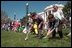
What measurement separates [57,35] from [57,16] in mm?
1683

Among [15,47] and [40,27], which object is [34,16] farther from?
[15,47]

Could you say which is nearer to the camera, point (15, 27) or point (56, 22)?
point (56, 22)

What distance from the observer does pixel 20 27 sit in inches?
1188

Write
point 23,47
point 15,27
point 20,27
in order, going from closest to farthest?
point 23,47 < point 20,27 < point 15,27

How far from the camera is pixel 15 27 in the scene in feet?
106

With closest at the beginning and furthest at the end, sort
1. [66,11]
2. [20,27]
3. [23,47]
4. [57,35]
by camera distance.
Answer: [23,47] → [57,35] → [20,27] → [66,11]

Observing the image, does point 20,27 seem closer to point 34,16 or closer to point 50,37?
point 34,16

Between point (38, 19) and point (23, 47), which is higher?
point (38, 19)

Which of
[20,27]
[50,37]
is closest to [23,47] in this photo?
[50,37]

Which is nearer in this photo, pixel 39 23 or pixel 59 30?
pixel 59 30

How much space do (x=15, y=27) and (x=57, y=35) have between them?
16.2 metres

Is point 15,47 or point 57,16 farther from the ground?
point 57,16

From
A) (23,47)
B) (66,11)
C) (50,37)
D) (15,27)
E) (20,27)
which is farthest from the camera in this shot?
(66,11)

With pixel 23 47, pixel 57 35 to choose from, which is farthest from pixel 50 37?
pixel 23 47
